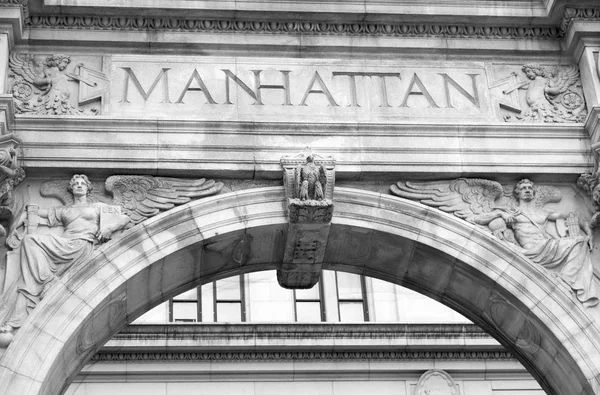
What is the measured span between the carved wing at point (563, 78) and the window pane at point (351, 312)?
43.8 feet

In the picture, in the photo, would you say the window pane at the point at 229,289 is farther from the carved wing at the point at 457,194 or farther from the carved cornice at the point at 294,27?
the carved wing at the point at 457,194

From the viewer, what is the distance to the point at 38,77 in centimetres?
1617

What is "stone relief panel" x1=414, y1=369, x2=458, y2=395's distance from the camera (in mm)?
28281

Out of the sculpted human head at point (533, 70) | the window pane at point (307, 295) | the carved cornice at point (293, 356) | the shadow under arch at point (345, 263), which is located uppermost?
the window pane at point (307, 295)

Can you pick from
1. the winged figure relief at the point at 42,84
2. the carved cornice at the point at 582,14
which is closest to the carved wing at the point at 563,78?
the carved cornice at the point at 582,14

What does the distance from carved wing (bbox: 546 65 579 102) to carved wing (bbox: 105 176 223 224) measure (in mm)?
4352

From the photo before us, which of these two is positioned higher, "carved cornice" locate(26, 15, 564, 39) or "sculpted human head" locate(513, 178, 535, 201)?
"carved cornice" locate(26, 15, 564, 39)

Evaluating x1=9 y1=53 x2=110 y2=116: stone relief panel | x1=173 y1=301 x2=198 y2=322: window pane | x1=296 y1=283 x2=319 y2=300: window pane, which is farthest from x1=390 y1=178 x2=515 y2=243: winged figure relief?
x1=296 y1=283 x2=319 y2=300: window pane

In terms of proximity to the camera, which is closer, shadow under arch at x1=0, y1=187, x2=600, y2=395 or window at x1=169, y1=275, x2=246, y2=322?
shadow under arch at x1=0, y1=187, x2=600, y2=395

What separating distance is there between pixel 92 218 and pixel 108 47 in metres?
2.36

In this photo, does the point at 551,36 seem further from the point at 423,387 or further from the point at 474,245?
the point at 423,387

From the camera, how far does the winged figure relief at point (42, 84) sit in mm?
15961

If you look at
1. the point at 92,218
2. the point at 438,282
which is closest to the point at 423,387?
the point at 438,282

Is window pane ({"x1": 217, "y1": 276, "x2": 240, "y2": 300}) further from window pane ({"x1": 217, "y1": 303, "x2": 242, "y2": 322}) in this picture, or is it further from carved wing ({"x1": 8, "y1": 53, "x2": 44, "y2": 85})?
carved wing ({"x1": 8, "y1": 53, "x2": 44, "y2": 85})
